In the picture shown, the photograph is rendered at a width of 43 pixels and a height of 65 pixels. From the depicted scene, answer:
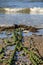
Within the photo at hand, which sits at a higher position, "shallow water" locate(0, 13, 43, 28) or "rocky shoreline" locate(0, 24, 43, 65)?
"rocky shoreline" locate(0, 24, 43, 65)

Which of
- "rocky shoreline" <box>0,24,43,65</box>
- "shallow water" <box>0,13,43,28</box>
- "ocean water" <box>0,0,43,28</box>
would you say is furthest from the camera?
"ocean water" <box>0,0,43,28</box>

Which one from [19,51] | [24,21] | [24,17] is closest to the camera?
[19,51]

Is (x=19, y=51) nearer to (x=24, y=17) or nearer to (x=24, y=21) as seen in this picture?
(x=24, y=21)

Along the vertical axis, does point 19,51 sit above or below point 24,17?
above

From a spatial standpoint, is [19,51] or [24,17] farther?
[24,17]

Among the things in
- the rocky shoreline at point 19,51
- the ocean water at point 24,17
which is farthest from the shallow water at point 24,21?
the rocky shoreline at point 19,51

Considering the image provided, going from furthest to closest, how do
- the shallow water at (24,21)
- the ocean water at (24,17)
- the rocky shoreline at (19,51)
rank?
the ocean water at (24,17), the shallow water at (24,21), the rocky shoreline at (19,51)

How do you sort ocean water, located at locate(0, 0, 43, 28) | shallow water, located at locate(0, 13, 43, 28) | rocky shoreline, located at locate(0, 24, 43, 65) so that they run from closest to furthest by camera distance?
1. rocky shoreline, located at locate(0, 24, 43, 65)
2. shallow water, located at locate(0, 13, 43, 28)
3. ocean water, located at locate(0, 0, 43, 28)

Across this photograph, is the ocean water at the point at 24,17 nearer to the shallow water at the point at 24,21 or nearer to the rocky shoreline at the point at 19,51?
the shallow water at the point at 24,21

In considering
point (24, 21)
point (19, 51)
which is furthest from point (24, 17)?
point (19, 51)

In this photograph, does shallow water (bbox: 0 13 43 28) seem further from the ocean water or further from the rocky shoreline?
the rocky shoreline

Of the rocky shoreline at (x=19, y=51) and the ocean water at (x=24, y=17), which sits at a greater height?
the rocky shoreline at (x=19, y=51)

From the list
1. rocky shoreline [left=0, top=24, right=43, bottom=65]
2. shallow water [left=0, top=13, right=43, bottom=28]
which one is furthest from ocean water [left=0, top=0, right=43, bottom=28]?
rocky shoreline [left=0, top=24, right=43, bottom=65]

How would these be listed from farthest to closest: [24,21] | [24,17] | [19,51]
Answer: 1. [24,17]
2. [24,21]
3. [19,51]
